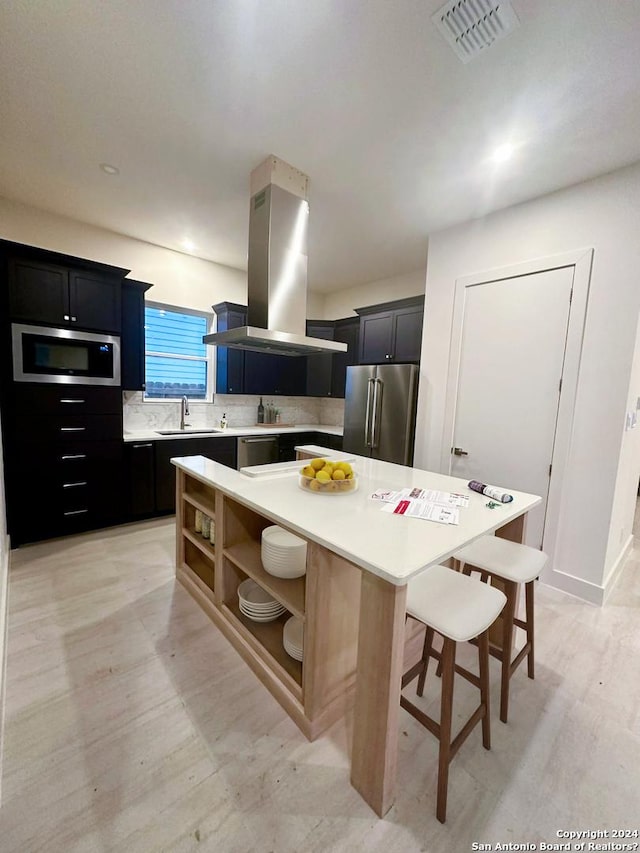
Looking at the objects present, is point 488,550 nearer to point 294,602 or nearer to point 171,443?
point 294,602

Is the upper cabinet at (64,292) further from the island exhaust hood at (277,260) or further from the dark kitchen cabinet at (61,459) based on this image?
the island exhaust hood at (277,260)

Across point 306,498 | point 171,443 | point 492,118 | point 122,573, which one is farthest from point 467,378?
point 122,573

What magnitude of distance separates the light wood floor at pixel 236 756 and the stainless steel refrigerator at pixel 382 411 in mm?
1886

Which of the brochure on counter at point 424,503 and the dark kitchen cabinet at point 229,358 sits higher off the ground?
the dark kitchen cabinet at point 229,358

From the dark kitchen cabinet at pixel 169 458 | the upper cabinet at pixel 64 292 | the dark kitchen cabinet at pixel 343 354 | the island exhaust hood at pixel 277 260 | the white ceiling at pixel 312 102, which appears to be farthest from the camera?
the dark kitchen cabinet at pixel 343 354

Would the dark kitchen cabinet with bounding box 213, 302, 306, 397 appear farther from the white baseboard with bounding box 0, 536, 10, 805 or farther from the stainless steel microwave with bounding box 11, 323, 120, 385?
the white baseboard with bounding box 0, 536, 10, 805

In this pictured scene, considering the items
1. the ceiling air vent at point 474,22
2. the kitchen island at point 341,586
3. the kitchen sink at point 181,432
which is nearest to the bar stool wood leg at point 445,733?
the kitchen island at point 341,586

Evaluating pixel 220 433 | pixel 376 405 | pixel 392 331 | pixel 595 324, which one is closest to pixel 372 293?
pixel 392 331

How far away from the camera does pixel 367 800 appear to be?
3.78 ft

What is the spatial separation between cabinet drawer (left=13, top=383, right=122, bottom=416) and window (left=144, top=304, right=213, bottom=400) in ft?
2.51

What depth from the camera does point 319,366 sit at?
16.0ft

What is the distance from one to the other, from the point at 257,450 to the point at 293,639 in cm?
272

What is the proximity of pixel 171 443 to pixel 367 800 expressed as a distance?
3.04 meters

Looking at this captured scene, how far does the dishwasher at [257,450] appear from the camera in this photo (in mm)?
3994
